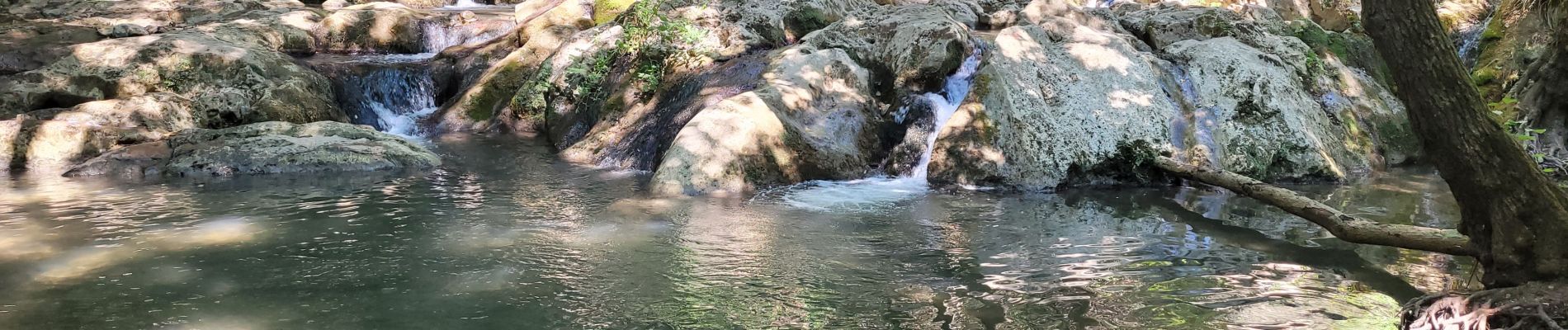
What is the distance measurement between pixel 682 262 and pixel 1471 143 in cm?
398

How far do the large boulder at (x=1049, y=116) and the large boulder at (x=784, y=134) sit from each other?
3.54 feet

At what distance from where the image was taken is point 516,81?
1383cm

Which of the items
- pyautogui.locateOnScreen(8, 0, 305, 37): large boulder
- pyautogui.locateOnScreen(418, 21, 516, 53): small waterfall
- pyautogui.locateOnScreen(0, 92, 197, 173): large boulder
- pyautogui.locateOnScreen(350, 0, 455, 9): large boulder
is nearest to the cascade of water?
pyautogui.locateOnScreen(0, 92, 197, 173): large boulder

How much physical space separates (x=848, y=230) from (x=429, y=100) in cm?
995

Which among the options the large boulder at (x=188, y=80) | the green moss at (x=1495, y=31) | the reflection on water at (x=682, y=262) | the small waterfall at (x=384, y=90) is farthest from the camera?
the small waterfall at (x=384, y=90)

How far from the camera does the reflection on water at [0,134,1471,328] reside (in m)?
4.54

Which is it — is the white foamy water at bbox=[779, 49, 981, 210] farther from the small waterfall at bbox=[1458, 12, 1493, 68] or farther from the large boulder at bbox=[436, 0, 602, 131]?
the small waterfall at bbox=[1458, 12, 1493, 68]

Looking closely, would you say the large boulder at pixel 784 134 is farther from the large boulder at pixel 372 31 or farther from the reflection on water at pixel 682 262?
the large boulder at pixel 372 31

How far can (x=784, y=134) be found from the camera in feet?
29.7

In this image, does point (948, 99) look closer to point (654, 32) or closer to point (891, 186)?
point (891, 186)

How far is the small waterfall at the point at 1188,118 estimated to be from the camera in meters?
9.05

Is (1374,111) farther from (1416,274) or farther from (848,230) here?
(848,230)

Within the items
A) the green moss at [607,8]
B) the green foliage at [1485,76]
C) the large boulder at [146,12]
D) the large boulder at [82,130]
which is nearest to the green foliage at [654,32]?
the green moss at [607,8]

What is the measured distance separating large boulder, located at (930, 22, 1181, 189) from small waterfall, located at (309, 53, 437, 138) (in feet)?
26.6
